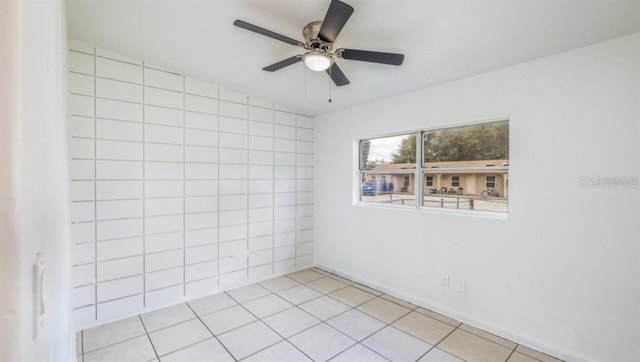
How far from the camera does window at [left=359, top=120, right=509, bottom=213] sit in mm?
2611

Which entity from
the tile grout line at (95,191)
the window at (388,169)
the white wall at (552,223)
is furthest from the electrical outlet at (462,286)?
the tile grout line at (95,191)

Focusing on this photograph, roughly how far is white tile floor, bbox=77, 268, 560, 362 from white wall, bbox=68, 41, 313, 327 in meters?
0.34

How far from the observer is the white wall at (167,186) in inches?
102

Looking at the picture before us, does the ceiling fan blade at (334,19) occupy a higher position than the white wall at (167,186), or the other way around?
→ the ceiling fan blade at (334,19)

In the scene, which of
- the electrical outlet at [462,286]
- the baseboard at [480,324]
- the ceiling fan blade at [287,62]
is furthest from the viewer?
the electrical outlet at [462,286]

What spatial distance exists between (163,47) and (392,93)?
2403 mm

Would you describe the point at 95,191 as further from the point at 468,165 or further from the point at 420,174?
the point at 468,165

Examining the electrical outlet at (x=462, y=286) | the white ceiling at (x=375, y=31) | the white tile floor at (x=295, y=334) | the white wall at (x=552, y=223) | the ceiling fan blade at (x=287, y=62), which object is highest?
the white ceiling at (x=375, y=31)

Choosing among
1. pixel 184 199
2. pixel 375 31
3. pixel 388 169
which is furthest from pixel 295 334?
pixel 375 31

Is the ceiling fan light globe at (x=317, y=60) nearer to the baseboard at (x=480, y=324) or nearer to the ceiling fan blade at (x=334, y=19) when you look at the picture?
the ceiling fan blade at (x=334, y=19)

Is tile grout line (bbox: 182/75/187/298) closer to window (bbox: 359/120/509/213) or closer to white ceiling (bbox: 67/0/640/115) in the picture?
white ceiling (bbox: 67/0/640/115)

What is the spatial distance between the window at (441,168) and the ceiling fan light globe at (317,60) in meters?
1.63

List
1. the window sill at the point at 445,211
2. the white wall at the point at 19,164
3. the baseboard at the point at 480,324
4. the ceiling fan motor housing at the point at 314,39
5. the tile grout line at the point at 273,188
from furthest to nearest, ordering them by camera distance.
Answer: the tile grout line at the point at 273,188
the window sill at the point at 445,211
the baseboard at the point at 480,324
the ceiling fan motor housing at the point at 314,39
the white wall at the point at 19,164

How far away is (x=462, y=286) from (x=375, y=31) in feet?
8.11
